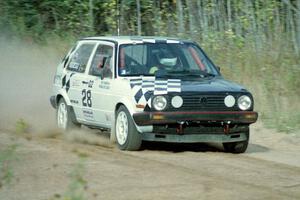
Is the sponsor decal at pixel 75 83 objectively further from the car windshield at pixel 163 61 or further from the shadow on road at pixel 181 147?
the shadow on road at pixel 181 147

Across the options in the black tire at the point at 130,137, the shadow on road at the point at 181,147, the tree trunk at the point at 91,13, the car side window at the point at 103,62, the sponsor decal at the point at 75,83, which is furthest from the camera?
the tree trunk at the point at 91,13

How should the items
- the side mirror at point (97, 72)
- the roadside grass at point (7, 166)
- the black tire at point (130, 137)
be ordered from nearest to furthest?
the roadside grass at point (7, 166)
the black tire at point (130, 137)
the side mirror at point (97, 72)

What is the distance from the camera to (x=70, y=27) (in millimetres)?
23484

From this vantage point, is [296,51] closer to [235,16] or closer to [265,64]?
[265,64]

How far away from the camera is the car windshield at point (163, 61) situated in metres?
12.3

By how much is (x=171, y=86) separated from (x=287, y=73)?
5.60 metres

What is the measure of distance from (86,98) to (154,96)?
6.36 ft

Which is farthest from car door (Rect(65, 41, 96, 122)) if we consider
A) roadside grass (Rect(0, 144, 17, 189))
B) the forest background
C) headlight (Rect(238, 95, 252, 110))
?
roadside grass (Rect(0, 144, 17, 189))

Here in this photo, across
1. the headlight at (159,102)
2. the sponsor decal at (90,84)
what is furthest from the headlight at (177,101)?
the sponsor decal at (90,84)

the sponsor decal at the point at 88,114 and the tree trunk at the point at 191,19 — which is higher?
the tree trunk at the point at 191,19

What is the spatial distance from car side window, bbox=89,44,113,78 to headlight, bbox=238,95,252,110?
1.96 meters

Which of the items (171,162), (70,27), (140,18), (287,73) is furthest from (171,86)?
(70,27)

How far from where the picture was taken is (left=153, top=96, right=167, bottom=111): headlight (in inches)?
447

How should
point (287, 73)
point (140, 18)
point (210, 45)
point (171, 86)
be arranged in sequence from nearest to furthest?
point (171, 86)
point (287, 73)
point (210, 45)
point (140, 18)
